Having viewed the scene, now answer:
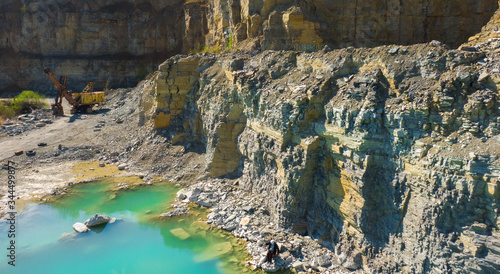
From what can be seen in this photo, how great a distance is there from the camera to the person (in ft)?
34.3

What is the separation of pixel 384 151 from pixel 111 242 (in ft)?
32.3

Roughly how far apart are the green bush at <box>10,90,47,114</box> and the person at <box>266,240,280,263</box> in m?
29.0

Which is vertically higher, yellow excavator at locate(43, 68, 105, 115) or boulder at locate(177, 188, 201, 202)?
yellow excavator at locate(43, 68, 105, 115)

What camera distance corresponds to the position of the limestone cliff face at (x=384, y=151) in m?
7.29

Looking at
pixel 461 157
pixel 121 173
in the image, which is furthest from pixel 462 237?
pixel 121 173

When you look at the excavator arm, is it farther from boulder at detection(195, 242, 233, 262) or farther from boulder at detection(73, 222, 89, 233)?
boulder at detection(195, 242, 233, 262)

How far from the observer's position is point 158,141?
20.0 metres

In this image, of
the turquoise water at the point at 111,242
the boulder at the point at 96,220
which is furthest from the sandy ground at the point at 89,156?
the boulder at the point at 96,220

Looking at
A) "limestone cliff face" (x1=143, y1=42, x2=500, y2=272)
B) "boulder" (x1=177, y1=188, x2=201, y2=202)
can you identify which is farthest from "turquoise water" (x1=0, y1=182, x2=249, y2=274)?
"limestone cliff face" (x1=143, y1=42, x2=500, y2=272)

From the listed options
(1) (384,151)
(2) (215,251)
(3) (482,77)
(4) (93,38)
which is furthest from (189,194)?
(4) (93,38)

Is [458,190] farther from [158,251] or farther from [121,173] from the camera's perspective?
[121,173]

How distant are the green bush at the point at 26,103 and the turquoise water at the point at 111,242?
1933 centimetres

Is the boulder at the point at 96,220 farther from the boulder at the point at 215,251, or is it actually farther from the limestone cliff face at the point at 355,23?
the limestone cliff face at the point at 355,23

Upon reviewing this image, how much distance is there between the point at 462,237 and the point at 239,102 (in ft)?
33.9
